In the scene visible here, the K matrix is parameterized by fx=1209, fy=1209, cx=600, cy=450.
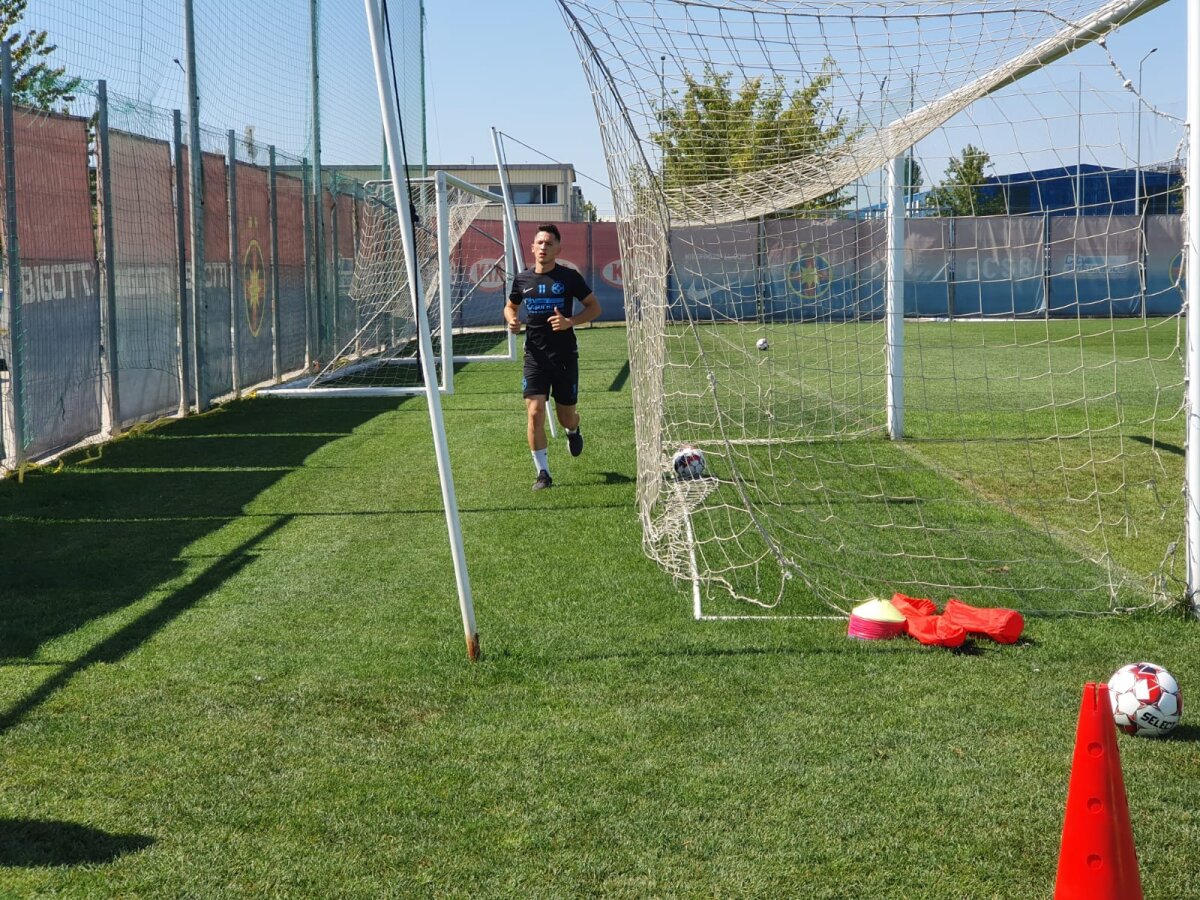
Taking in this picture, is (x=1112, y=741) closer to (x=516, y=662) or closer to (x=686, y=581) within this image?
(x=516, y=662)

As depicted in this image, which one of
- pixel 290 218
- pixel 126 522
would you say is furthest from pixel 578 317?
pixel 290 218

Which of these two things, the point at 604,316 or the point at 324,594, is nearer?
the point at 324,594

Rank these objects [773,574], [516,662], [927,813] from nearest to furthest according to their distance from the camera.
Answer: [927,813] < [516,662] < [773,574]

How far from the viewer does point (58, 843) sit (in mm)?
3520

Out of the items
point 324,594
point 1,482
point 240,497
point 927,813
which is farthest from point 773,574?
point 1,482

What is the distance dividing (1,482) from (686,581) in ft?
18.6

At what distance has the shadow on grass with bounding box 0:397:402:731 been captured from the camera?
568cm

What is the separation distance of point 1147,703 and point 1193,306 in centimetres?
224

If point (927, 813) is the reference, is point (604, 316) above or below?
above

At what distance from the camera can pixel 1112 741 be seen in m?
3.11

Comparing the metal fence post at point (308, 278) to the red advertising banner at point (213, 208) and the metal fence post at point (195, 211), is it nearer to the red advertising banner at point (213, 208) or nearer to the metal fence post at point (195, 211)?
the red advertising banner at point (213, 208)

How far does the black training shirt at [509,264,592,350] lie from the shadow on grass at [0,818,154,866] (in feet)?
19.3

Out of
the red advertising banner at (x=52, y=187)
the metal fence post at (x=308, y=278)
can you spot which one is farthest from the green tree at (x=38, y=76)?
the metal fence post at (x=308, y=278)

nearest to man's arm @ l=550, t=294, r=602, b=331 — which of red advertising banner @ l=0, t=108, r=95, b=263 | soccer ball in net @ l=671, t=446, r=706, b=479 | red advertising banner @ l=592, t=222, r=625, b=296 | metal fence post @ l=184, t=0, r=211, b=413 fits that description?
soccer ball in net @ l=671, t=446, r=706, b=479
